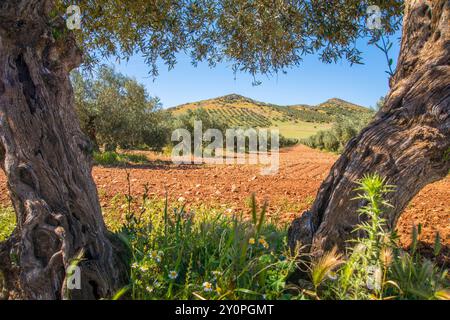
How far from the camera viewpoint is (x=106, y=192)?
629cm

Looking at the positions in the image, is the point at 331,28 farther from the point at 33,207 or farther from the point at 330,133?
the point at 330,133

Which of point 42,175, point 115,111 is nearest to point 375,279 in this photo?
point 42,175

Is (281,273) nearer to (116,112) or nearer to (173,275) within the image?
(173,275)

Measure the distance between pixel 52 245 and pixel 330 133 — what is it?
3146cm

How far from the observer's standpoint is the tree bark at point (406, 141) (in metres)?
2.16

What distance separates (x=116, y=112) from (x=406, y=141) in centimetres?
1482

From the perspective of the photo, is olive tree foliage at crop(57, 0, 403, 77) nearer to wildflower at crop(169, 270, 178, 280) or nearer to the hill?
wildflower at crop(169, 270, 178, 280)

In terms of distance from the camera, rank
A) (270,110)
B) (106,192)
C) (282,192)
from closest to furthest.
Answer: (106,192), (282,192), (270,110)

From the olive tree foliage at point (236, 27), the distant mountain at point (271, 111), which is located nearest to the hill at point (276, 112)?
the distant mountain at point (271, 111)

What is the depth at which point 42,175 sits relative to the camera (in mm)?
1965

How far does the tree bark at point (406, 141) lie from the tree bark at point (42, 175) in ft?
5.11

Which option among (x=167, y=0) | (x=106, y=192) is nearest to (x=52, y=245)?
(x=167, y=0)

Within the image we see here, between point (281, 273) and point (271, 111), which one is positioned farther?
point (271, 111)

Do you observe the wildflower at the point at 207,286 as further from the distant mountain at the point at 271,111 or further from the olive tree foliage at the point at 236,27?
the distant mountain at the point at 271,111
